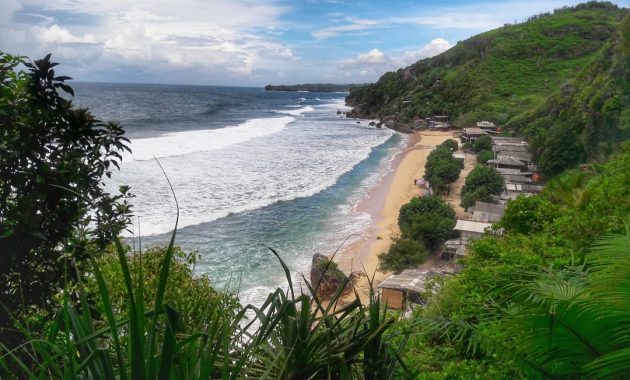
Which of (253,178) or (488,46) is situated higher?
(488,46)

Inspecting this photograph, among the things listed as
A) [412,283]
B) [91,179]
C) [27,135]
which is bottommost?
[412,283]

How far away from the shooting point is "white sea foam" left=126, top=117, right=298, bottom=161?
37000mm

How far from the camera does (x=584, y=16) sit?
265 feet

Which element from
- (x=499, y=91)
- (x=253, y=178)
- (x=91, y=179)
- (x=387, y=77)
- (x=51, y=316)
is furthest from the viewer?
(x=387, y=77)

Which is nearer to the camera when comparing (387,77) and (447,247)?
(447,247)

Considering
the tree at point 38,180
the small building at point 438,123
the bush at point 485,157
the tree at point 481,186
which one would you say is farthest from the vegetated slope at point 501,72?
the tree at point 38,180

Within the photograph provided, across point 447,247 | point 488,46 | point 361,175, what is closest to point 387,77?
point 488,46

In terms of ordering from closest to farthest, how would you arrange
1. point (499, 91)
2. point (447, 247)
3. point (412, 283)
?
point (412, 283)
point (447, 247)
point (499, 91)

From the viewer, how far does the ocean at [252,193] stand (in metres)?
17.3

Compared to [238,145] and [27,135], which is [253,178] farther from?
[27,135]

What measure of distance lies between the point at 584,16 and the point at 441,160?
6923cm

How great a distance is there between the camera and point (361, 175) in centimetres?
3166

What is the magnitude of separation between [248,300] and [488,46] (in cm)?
7800

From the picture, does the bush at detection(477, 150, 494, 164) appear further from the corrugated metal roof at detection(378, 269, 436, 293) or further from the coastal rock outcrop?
the coastal rock outcrop
